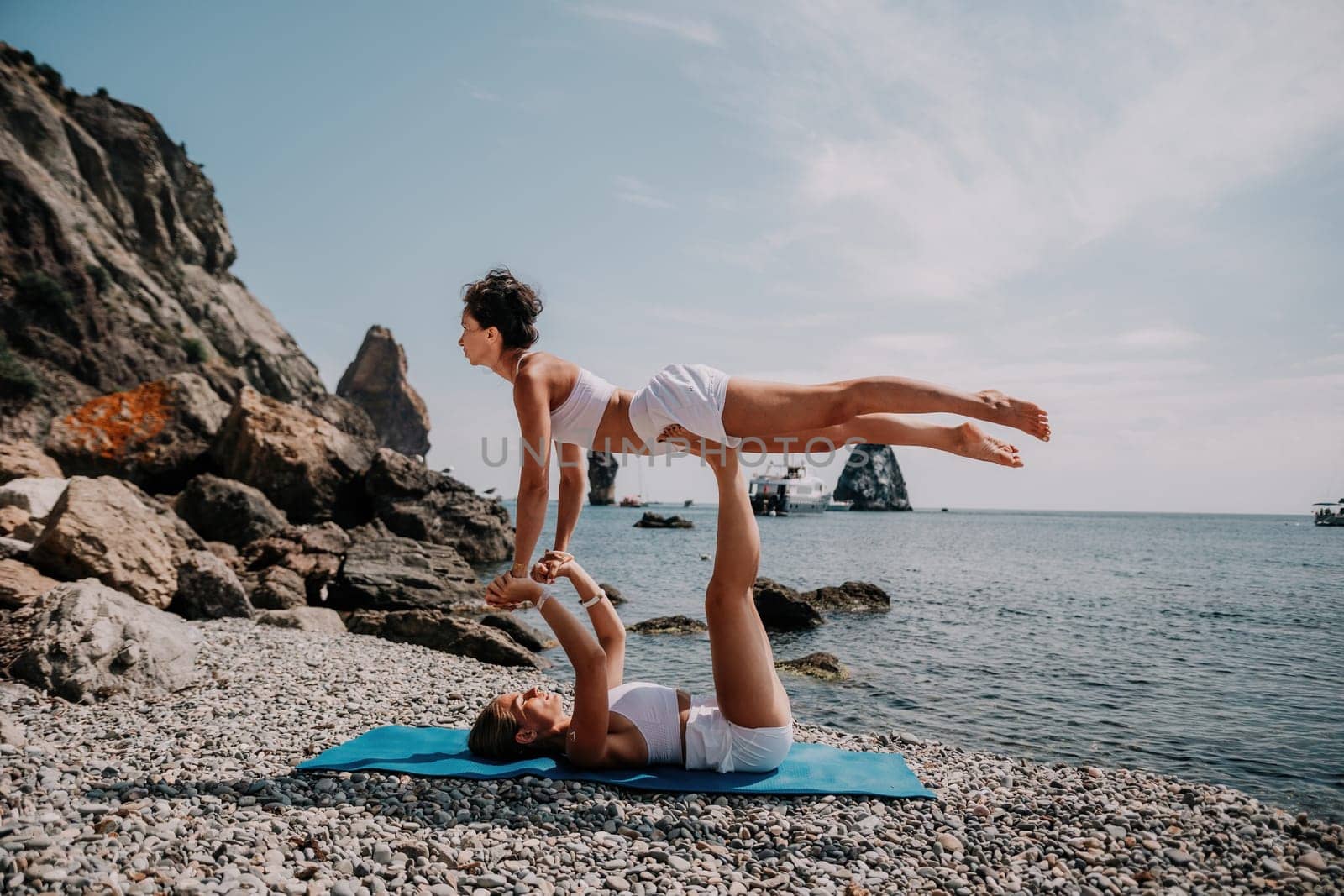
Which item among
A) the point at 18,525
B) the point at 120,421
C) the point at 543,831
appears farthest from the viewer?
the point at 120,421

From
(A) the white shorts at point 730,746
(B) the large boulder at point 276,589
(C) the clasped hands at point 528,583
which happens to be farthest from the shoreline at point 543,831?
(B) the large boulder at point 276,589

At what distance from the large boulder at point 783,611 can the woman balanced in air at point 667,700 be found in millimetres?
10699

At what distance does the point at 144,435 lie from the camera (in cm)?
2153

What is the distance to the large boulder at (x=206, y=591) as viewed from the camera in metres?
10.2

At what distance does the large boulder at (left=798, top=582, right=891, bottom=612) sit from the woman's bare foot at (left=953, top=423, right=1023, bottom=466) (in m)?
14.0

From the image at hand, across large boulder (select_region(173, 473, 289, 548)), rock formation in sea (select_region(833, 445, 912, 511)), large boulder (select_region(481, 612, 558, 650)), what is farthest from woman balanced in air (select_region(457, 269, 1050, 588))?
rock formation in sea (select_region(833, 445, 912, 511))

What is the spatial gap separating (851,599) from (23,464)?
56.7 feet

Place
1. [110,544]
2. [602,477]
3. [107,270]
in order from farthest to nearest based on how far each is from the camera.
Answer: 1. [602,477]
2. [107,270]
3. [110,544]

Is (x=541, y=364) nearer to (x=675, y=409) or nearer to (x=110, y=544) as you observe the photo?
(x=675, y=409)

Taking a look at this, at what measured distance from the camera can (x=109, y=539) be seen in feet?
30.2

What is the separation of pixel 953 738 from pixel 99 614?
8157 mm

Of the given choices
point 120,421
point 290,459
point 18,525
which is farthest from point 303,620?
point 120,421

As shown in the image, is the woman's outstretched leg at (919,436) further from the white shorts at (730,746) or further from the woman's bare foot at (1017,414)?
the white shorts at (730,746)

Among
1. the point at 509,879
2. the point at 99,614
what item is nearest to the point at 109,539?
the point at 99,614
